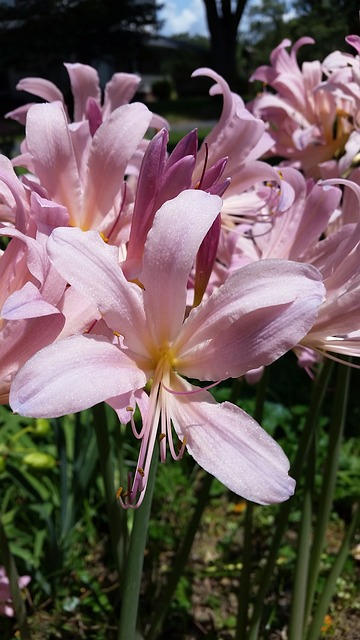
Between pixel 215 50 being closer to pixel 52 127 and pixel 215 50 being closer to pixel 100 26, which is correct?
pixel 100 26

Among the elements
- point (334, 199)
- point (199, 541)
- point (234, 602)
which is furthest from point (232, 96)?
point (199, 541)

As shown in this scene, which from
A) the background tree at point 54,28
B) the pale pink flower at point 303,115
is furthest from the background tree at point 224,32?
the pale pink flower at point 303,115

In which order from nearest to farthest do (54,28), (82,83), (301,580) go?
1. (82,83)
2. (301,580)
3. (54,28)

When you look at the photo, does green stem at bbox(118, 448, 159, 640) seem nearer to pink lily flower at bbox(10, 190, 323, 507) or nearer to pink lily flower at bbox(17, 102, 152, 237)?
pink lily flower at bbox(10, 190, 323, 507)

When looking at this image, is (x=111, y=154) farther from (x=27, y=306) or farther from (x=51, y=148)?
(x=27, y=306)

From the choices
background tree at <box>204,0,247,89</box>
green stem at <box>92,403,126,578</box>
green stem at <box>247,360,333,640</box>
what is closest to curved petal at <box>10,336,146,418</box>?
green stem at <box>92,403,126,578</box>

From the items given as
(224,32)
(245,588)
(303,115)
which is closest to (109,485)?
(245,588)

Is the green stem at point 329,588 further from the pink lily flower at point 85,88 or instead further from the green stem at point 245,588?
the pink lily flower at point 85,88
